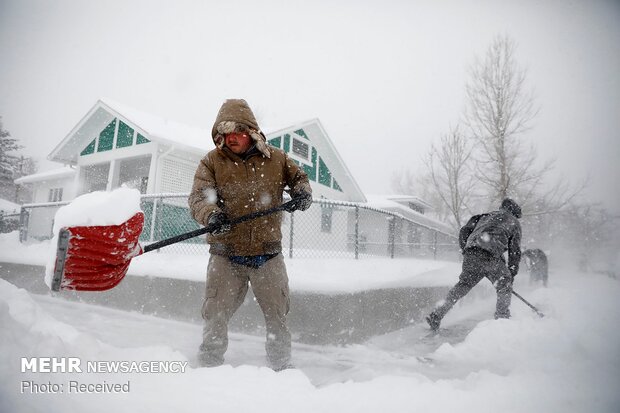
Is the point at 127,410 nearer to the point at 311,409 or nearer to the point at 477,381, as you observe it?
the point at 311,409

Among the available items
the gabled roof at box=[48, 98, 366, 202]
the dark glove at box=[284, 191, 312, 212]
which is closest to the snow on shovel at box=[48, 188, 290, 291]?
the dark glove at box=[284, 191, 312, 212]

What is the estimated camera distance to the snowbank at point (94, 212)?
1.92m

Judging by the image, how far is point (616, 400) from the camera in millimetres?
1856

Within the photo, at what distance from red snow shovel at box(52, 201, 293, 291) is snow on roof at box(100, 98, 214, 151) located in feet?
29.6

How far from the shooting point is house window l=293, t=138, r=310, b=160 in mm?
14673

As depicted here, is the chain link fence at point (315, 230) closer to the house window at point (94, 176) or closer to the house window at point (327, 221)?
the house window at point (327, 221)

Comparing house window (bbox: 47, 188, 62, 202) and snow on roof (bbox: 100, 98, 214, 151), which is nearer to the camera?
snow on roof (bbox: 100, 98, 214, 151)

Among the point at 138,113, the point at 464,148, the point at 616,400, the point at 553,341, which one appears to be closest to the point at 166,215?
the point at 138,113

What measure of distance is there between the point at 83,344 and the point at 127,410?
0.94m

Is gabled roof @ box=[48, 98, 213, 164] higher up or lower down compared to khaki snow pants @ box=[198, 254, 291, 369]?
higher up

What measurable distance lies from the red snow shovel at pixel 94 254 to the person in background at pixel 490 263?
3466 mm

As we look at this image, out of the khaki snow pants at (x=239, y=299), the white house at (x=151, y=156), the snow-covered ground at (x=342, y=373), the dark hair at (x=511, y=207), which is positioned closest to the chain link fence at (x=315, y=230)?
the white house at (x=151, y=156)

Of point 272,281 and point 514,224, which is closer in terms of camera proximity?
point 272,281

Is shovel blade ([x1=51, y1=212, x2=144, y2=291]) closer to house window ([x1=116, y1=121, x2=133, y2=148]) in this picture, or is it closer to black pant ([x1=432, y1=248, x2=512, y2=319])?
black pant ([x1=432, y1=248, x2=512, y2=319])
